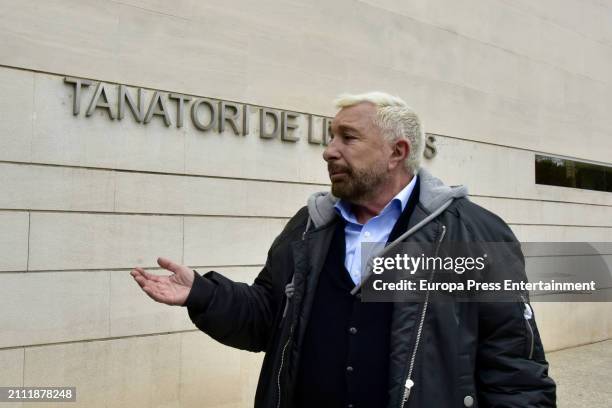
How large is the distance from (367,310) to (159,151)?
3130mm

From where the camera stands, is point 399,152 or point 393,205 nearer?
point 393,205

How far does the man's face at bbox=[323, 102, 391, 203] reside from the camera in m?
2.35

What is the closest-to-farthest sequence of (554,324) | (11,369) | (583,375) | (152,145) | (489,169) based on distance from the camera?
(11,369) < (152,145) < (583,375) < (489,169) < (554,324)

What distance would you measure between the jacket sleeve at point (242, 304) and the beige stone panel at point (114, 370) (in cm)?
236

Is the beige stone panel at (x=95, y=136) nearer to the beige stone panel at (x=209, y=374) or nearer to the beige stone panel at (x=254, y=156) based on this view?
the beige stone panel at (x=254, y=156)

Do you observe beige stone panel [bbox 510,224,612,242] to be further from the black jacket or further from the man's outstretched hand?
the man's outstretched hand

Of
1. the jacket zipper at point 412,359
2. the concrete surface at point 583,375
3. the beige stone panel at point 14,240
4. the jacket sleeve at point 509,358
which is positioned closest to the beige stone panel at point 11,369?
the beige stone panel at point 14,240

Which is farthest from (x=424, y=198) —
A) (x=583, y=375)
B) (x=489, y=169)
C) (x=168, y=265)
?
(x=583, y=375)

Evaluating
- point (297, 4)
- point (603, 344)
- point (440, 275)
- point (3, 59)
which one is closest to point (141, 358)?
point (3, 59)

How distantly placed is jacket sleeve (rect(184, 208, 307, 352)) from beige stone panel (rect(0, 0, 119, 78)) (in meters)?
2.70

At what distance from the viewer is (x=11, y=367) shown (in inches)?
157

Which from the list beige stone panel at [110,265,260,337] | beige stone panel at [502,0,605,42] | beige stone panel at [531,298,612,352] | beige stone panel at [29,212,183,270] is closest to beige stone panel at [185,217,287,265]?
beige stone panel at [29,212,183,270]

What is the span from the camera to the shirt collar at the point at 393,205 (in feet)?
7.56

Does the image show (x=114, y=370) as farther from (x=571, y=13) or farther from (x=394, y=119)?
(x=571, y=13)
